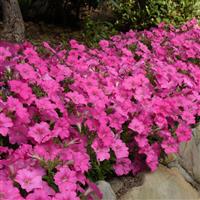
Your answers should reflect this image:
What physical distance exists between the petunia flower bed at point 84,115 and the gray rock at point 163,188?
0.34 ft

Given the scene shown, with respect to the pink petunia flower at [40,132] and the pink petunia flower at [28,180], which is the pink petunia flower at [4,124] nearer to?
the pink petunia flower at [40,132]

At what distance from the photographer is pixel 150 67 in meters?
4.29

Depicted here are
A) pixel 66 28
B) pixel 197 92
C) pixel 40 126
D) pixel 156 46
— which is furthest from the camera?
pixel 66 28

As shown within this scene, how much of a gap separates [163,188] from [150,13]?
5.01m

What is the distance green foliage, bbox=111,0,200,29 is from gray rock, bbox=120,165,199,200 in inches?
181

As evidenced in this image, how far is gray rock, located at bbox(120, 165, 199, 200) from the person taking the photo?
3.17m

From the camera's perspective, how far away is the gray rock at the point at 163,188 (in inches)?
125

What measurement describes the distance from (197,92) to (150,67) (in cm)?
48

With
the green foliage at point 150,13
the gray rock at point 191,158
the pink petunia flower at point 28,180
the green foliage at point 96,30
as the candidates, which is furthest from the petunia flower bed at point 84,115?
the green foliage at point 150,13

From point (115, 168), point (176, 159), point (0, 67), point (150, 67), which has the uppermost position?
point (0, 67)

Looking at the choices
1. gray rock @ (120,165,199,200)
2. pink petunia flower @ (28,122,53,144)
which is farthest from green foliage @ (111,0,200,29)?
pink petunia flower @ (28,122,53,144)

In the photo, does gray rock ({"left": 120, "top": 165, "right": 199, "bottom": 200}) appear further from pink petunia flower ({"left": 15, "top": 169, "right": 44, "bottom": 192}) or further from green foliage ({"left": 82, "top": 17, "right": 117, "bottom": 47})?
green foliage ({"left": 82, "top": 17, "right": 117, "bottom": 47})

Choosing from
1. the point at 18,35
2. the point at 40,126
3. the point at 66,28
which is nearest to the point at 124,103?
the point at 40,126

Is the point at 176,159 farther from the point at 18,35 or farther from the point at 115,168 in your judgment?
the point at 18,35
